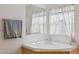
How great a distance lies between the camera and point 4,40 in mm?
2410

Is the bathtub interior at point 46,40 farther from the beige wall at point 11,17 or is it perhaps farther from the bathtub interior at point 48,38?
the beige wall at point 11,17

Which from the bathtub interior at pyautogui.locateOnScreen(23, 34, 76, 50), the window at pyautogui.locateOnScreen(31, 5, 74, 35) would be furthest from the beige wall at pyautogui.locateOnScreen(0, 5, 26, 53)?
the window at pyautogui.locateOnScreen(31, 5, 74, 35)

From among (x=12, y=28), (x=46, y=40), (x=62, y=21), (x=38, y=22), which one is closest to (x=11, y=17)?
(x=12, y=28)

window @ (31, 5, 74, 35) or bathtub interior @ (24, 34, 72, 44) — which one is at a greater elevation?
window @ (31, 5, 74, 35)

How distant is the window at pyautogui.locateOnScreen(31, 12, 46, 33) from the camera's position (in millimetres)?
2801

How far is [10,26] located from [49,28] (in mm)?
969

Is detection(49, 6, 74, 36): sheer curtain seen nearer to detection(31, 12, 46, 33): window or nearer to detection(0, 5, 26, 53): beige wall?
detection(31, 12, 46, 33): window

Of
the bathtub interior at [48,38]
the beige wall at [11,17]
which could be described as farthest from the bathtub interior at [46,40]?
the beige wall at [11,17]

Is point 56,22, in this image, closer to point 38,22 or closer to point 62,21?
point 62,21

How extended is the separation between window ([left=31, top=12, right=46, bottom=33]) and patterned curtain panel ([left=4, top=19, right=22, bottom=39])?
1.23 ft

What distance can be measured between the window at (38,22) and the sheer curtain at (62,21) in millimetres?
183
